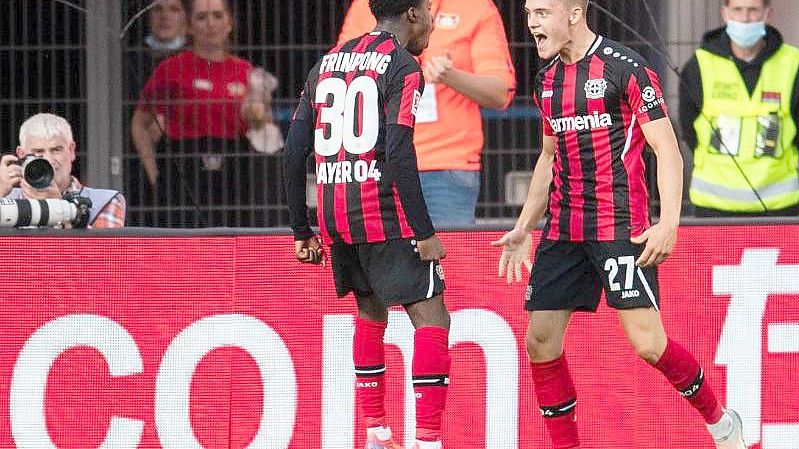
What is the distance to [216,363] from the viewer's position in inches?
323

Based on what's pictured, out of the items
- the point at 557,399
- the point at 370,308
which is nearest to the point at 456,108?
the point at 370,308

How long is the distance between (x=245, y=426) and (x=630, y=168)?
2199 millimetres

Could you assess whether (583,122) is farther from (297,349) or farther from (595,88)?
(297,349)

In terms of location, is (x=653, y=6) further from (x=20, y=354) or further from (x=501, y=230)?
(x=20, y=354)

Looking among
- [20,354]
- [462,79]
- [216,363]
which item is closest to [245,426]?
[216,363]

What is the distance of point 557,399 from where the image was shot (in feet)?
24.5

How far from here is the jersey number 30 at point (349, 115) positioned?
7234mm

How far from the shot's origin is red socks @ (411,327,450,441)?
23.9 feet

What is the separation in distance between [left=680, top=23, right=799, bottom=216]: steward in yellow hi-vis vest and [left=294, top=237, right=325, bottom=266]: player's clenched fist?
2.52m

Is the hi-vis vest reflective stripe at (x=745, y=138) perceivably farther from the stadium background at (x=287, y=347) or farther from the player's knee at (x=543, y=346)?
the player's knee at (x=543, y=346)

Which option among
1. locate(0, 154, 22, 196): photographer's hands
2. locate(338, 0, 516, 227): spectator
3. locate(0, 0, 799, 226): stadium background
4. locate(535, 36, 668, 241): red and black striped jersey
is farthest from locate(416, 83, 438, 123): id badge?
locate(0, 154, 22, 196): photographer's hands

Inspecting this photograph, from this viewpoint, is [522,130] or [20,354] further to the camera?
[522,130]

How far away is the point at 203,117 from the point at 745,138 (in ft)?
9.29

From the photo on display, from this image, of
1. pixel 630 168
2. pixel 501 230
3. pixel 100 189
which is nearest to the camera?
pixel 630 168
